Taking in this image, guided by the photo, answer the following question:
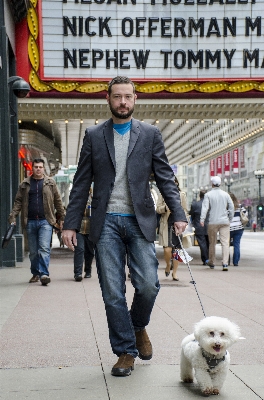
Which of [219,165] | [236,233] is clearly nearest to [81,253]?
[236,233]

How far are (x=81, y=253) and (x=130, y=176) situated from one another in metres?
6.97

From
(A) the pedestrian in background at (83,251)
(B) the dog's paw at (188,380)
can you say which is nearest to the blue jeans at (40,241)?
(A) the pedestrian in background at (83,251)

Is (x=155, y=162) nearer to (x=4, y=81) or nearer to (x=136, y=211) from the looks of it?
(x=136, y=211)

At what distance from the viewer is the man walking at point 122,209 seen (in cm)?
492

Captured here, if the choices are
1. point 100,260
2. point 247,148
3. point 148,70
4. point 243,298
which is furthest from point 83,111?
point 247,148

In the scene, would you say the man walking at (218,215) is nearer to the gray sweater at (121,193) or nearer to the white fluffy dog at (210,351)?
the gray sweater at (121,193)

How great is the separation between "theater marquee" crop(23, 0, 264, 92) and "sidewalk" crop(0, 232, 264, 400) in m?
6.62

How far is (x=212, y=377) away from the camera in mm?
4406

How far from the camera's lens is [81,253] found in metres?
11.8

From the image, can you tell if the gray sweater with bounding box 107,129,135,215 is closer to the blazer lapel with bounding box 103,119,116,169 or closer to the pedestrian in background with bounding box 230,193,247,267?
the blazer lapel with bounding box 103,119,116,169

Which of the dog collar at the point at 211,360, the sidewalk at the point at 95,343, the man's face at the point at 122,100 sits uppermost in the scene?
the man's face at the point at 122,100

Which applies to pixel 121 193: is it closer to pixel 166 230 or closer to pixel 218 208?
pixel 166 230

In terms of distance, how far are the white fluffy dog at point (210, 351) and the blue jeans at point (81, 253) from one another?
23.0ft

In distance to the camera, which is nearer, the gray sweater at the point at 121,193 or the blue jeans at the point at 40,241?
the gray sweater at the point at 121,193
